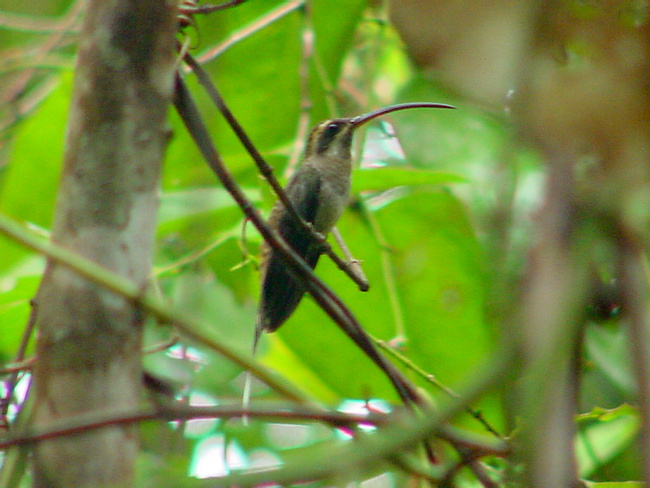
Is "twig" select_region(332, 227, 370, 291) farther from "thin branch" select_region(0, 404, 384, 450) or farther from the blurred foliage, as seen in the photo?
"thin branch" select_region(0, 404, 384, 450)

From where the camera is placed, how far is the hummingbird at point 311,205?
3.33 m

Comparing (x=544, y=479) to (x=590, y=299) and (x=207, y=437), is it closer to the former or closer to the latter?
(x=590, y=299)

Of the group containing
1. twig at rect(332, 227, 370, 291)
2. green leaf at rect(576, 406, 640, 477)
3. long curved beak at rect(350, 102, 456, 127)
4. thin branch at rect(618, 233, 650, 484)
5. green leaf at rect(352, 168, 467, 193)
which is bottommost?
thin branch at rect(618, 233, 650, 484)

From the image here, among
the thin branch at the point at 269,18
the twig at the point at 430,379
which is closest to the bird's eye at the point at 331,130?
the thin branch at the point at 269,18

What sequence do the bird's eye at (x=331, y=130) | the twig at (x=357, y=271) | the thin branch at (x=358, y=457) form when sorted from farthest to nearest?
the bird's eye at (x=331, y=130) → the twig at (x=357, y=271) → the thin branch at (x=358, y=457)

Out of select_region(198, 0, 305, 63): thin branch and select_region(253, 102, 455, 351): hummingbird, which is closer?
select_region(253, 102, 455, 351): hummingbird

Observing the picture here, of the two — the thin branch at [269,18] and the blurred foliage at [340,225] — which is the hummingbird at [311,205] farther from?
the thin branch at [269,18]

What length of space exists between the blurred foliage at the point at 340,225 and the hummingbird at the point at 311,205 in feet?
0.29

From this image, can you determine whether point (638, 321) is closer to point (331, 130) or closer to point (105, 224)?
point (105, 224)

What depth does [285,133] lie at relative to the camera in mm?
3723

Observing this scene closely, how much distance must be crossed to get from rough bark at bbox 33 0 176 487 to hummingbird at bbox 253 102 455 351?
1627 mm

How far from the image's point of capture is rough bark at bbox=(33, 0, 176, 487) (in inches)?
50.1

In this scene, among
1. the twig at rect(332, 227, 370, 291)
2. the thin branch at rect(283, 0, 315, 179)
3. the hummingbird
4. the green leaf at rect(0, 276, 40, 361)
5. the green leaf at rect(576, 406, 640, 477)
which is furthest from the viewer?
the thin branch at rect(283, 0, 315, 179)

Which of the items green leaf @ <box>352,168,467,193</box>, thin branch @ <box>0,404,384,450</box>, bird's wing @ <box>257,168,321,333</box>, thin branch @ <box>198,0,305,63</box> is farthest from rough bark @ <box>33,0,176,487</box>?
thin branch @ <box>198,0,305,63</box>
